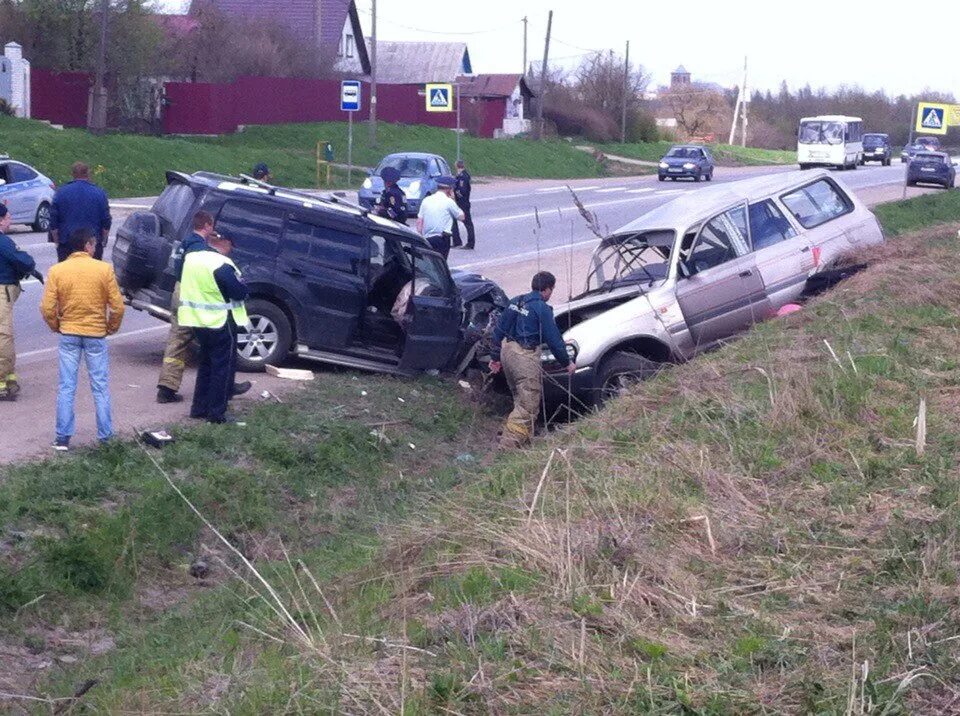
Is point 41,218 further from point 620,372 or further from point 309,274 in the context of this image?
point 620,372

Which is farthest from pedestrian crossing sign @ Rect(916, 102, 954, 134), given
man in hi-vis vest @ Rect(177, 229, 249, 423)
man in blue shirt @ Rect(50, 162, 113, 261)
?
man in hi-vis vest @ Rect(177, 229, 249, 423)

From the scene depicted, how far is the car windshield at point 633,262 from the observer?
11516 mm

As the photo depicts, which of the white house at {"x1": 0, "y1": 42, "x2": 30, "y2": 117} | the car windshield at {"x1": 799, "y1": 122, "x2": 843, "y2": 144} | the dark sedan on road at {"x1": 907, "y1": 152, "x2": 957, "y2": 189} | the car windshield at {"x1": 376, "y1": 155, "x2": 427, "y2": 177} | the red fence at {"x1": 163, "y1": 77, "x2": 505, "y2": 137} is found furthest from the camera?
the car windshield at {"x1": 799, "y1": 122, "x2": 843, "y2": 144}

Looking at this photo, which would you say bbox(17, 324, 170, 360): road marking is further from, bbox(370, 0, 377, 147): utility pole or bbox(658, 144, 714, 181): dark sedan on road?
bbox(658, 144, 714, 181): dark sedan on road

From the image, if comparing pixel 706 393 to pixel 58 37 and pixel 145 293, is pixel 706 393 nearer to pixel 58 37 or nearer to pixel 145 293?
pixel 145 293

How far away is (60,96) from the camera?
42531 mm

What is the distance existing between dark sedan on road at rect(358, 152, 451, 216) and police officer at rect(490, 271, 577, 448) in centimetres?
1702

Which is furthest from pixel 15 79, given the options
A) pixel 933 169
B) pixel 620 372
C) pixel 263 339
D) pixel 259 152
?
pixel 620 372

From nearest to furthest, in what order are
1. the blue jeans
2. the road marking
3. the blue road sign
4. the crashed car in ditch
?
1. the blue jeans
2. the crashed car in ditch
3. the road marking
4. the blue road sign

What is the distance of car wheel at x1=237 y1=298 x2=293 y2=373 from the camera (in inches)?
453

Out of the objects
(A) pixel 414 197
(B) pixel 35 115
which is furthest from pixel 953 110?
(B) pixel 35 115

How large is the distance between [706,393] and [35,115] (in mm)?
38720

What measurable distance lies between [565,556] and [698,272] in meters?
6.61

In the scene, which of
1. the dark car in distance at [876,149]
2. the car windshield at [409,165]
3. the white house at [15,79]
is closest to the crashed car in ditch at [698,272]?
the car windshield at [409,165]
